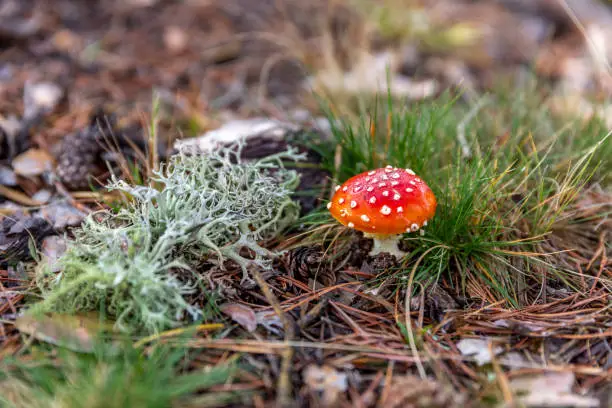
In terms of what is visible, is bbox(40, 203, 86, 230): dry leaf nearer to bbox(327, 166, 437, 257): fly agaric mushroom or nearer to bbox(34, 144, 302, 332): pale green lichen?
bbox(34, 144, 302, 332): pale green lichen

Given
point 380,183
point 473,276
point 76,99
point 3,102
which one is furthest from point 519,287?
point 3,102

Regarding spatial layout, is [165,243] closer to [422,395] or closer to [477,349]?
[422,395]

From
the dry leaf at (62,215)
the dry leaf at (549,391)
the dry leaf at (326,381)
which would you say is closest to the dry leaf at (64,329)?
the dry leaf at (62,215)

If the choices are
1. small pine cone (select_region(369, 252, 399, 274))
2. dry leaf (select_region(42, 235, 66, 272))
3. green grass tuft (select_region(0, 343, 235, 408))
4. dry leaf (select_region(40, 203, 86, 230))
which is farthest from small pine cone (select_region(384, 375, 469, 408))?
dry leaf (select_region(40, 203, 86, 230))

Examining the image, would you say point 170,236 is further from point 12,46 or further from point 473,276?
point 12,46

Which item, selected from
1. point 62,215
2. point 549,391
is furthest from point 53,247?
point 549,391
